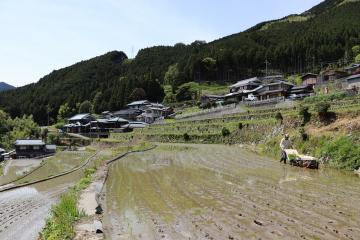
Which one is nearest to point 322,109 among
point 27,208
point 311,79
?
point 27,208

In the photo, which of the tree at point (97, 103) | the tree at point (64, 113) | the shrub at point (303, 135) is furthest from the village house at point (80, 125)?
the shrub at point (303, 135)

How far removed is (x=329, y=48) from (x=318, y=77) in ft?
98.0

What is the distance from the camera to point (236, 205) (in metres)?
12.5

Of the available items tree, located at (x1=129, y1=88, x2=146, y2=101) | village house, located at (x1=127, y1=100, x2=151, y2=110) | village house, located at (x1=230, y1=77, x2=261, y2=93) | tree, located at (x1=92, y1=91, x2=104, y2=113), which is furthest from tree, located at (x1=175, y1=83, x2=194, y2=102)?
tree, located at (x1=92, y1=91, x2=104, y2=113)

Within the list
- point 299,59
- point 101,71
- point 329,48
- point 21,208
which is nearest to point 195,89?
point 299,59

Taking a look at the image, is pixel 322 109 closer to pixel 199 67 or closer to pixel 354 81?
pixel 354 81

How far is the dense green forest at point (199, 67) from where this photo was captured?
339 feet

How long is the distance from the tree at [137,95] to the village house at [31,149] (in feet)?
148

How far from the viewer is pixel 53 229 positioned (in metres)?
10.5

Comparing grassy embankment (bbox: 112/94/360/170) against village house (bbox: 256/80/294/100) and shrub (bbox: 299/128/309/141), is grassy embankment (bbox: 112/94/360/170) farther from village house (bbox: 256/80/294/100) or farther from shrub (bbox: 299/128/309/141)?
village house (bbox: 256/80/294/100)

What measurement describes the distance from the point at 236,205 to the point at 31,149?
59.4 meters

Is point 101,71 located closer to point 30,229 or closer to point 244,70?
point 244,70

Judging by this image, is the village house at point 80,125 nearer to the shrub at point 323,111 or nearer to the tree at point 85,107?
the tree at point 85,107

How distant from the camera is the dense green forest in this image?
339 ft
